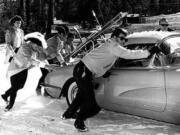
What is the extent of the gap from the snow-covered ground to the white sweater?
2.80 feet

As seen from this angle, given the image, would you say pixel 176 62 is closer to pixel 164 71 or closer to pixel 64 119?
pixel 164 71

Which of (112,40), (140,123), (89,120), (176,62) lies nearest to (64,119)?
(89,120)

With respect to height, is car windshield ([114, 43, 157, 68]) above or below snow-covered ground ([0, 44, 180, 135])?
above

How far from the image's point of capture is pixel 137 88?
194 inches

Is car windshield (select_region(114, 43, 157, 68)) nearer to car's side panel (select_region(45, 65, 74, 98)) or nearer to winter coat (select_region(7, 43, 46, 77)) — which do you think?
car's side panel (select_region(45, 65, 74, 98))

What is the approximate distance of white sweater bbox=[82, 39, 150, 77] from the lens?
4.89 meters

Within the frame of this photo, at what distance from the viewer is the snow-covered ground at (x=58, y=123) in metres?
5.08

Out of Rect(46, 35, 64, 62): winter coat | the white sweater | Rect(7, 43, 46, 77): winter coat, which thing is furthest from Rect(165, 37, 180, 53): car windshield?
Rect(46, 35, 64, 62): winter coat

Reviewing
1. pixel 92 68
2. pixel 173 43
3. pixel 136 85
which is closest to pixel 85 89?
pixel 92 68

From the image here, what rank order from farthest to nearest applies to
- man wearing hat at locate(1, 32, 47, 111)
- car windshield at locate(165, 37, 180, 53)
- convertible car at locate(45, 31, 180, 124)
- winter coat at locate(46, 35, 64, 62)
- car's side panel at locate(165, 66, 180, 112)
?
winter coat at locate(46, 35, 64, 62) < man wearing hat at locate(1, 32, 47, 111) < car windshield at locate(165, 37, 180, 53) < convertible car at locate(45, 31, 180, 124) < car's side panel at locate(165, 66, 180, 112)

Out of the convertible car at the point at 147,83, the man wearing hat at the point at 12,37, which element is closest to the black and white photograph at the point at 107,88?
the convertible car at the point at 147,83

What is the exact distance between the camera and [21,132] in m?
5.13

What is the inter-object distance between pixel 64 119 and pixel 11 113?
1072mm

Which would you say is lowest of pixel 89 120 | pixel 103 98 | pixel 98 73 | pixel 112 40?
pixel 89 120
